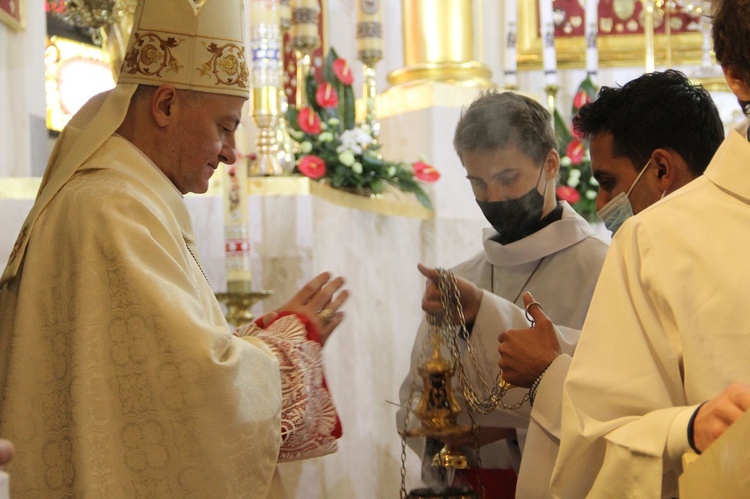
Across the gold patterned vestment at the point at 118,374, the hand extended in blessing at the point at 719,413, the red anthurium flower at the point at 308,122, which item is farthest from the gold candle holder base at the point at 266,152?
the hand extended in blessing at the point at 719,413

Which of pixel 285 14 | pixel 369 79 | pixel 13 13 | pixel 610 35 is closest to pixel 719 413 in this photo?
pixel 13 13

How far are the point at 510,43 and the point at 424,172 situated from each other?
2342 millimetres

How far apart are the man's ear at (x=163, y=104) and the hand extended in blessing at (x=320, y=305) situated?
0.57 metres

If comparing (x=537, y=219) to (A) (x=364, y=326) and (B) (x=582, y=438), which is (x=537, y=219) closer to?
(B) (x=582, y=438)

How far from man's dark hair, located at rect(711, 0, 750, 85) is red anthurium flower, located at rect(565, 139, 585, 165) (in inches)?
193

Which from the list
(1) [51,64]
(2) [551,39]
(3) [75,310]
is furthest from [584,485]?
(2) [551,39]

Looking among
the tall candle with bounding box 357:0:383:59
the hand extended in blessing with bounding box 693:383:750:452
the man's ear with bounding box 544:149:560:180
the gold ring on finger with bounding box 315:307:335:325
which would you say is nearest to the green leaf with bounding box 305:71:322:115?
the tall candle with bounding box 357:0:383:59

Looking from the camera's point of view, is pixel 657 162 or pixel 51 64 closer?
pixel 657 162

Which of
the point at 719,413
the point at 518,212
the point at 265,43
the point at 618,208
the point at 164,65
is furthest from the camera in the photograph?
the point at 265,43

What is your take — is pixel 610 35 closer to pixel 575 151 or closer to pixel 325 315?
pixel 575 151

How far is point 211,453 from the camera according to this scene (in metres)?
2.68

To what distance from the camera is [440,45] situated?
7.29m

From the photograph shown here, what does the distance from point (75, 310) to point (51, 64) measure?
4.08 metres

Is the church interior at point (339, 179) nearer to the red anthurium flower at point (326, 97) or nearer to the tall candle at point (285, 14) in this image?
the tall candle at point (285, 14)
